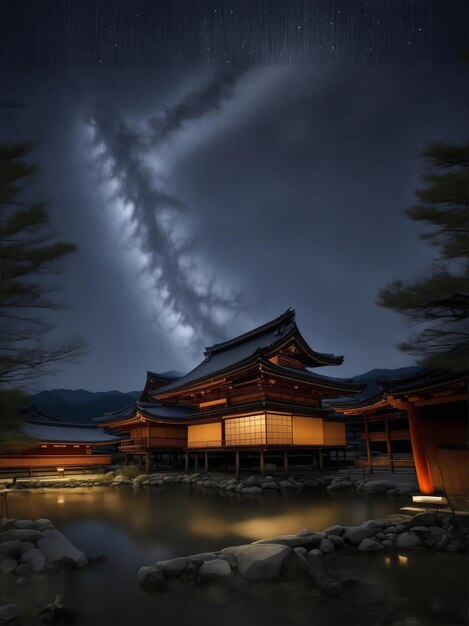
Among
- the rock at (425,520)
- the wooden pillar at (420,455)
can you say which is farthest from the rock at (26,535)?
the wooden pillar at (420,455)

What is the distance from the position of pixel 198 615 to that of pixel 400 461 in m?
24.1

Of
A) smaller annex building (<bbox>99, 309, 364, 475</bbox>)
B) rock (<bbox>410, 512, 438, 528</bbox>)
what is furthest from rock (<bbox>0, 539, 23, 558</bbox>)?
smaller annex building (<bbox>99, 309, 364, 475</bbox>)

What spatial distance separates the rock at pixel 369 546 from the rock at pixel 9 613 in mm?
6916

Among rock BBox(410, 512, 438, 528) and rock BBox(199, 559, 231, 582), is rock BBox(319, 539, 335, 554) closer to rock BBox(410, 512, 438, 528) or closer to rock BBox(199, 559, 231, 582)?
rock BBox(199, 559, 231, 582)

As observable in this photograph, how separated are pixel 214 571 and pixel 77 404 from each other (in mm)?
131076

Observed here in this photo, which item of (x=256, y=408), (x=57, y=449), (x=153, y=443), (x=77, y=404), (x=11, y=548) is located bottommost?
(x=11, y=548)

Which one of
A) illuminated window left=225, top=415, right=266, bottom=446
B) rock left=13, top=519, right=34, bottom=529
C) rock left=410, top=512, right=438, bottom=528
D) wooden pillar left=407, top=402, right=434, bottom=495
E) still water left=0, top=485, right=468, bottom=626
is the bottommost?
still water left=0, top=485, right=468, bottom=626

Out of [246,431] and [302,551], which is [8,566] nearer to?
[302,551]

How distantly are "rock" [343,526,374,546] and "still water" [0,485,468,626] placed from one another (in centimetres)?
70

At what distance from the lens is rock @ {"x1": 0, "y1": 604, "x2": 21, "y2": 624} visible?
5707 millimetres

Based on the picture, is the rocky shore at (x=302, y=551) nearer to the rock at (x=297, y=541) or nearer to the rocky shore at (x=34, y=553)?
the rock at (x=297, y=541)

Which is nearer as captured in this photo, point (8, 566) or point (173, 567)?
point (173, 567)

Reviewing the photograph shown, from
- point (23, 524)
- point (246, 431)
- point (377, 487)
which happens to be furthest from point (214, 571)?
point (246, 431)

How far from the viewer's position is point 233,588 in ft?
23.1
